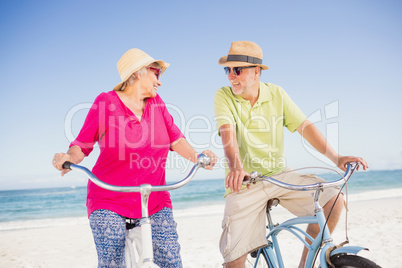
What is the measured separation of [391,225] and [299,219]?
21.6 ft

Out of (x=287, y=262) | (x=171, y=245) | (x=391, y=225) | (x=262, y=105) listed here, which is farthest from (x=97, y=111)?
(x=391, y=225)

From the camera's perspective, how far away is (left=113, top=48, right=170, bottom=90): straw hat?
247cm

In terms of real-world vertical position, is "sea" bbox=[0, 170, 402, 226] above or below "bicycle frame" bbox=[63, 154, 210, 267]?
below

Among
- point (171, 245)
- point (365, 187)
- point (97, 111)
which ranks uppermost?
point (97, 111)

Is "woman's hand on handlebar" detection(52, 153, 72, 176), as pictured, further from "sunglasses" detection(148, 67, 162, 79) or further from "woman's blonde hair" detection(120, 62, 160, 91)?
"sunglasses" detection(148, 67, 162, 79)

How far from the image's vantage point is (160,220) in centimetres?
239

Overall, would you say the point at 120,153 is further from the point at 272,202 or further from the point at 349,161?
the point at 349,161

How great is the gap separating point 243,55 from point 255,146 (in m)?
0.81

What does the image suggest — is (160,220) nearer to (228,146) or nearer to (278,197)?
(228,146)

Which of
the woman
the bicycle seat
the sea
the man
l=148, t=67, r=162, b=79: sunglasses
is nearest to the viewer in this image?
the woman

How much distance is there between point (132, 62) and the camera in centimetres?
250

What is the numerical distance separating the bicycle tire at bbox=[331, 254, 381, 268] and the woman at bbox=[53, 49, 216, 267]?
3.04 ft

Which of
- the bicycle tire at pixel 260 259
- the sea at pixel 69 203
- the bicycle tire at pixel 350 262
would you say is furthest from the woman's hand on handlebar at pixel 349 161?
the sea at pixel 69 203

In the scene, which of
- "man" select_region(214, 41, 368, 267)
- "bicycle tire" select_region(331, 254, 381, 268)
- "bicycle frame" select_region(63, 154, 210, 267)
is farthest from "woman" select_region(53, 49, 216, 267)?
"bicycle tire" select_region(331, 254, 381, 268)
